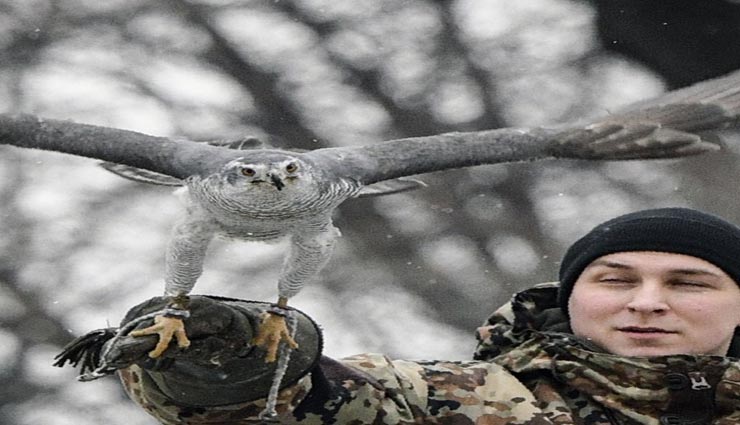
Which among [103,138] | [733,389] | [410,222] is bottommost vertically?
[410,222]

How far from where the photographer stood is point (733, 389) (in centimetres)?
291

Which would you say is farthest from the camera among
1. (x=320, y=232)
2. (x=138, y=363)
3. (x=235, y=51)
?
(x=235, y=51)

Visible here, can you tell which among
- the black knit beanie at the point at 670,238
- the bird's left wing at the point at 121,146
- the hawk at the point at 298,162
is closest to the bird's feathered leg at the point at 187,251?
the hawk at the point at 298,162

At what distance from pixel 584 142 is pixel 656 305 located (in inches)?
42.3

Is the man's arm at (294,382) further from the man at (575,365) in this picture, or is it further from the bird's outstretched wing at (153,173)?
the bird's outstretched wing at (153,173)

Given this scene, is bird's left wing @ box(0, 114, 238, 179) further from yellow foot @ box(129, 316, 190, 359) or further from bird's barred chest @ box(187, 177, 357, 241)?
yellow foot @ box(129, 316, 190, 359)

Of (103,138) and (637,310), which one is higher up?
(637,310)

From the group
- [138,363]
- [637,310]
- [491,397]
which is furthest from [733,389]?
[138,363]

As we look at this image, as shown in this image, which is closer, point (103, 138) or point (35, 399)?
point (103, 138)

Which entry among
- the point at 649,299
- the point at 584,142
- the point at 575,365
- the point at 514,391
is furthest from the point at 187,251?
the point at 584,142

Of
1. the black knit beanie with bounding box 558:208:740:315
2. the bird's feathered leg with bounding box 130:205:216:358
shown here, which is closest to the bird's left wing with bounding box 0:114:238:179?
the bird's feathered leg with bounding box 130:205:216:358

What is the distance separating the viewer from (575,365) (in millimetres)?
3049

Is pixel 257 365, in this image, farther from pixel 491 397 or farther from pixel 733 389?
pixel 733 389

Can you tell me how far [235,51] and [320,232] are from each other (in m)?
4.34
